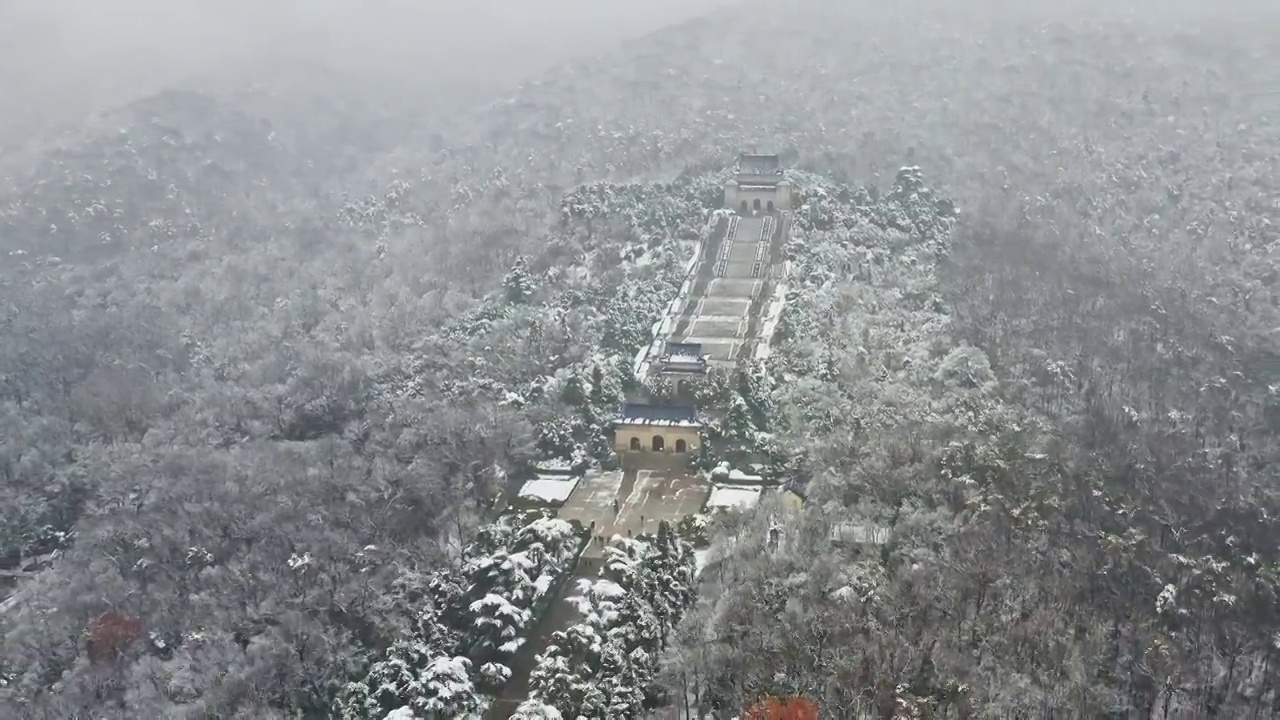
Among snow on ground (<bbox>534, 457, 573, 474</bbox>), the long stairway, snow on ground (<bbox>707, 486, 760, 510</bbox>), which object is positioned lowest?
the long stairway

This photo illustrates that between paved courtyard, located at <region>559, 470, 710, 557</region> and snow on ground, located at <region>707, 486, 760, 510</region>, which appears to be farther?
snow on ground, located at <region>707, 486, 760, 510</region>

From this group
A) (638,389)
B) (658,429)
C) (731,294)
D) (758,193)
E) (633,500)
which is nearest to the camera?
(633,500)

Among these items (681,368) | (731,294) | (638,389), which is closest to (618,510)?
(638,389)

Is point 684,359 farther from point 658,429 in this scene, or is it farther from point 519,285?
point 519,285

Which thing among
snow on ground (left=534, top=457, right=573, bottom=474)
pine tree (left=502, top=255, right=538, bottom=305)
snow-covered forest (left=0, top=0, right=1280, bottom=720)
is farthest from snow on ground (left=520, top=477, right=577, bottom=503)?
pine tree (left=502, top=255, right=538, bottom=305)

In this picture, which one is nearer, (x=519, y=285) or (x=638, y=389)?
(x=638, y=389)

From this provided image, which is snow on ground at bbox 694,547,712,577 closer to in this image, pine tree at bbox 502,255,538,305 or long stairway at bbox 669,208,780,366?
long stairway at bbox 669,208,780,366

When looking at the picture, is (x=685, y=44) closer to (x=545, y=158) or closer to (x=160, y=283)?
(x=545, y=158)
